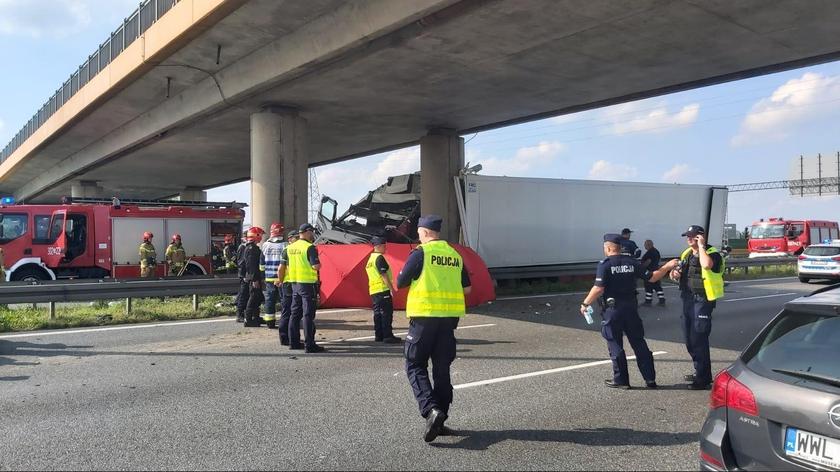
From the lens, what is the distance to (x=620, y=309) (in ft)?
20.3

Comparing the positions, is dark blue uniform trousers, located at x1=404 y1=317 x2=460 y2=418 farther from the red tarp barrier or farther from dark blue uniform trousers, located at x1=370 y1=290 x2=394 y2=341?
the red tarp barrier

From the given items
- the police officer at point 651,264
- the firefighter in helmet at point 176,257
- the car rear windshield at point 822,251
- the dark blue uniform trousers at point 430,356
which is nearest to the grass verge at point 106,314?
the firefighter in helmet at point 176,257

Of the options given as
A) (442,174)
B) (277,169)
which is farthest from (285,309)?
(442,174)

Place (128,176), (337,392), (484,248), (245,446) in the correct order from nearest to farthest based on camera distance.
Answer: (245,446), (337,392), (484,248), (128,176)

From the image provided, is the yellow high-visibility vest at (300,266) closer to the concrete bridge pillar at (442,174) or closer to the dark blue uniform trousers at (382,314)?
the dark blue uniform trousers at (382,314)

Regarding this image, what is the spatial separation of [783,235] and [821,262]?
13.1 m

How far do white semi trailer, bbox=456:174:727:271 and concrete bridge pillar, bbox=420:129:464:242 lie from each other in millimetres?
1755

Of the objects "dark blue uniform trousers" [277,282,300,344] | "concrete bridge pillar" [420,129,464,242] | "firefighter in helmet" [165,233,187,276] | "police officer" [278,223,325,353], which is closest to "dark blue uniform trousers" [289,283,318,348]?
"police officer" [278,223,325,353]

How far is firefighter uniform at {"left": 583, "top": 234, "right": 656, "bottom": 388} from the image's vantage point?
6191 mm

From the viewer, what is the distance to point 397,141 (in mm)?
21844

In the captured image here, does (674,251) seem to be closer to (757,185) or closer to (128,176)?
(128,176)

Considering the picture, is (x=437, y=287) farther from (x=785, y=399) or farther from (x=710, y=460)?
(x=785, y=399)

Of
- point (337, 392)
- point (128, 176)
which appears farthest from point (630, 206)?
point (128, 176)

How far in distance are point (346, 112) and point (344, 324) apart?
805 centimetres
